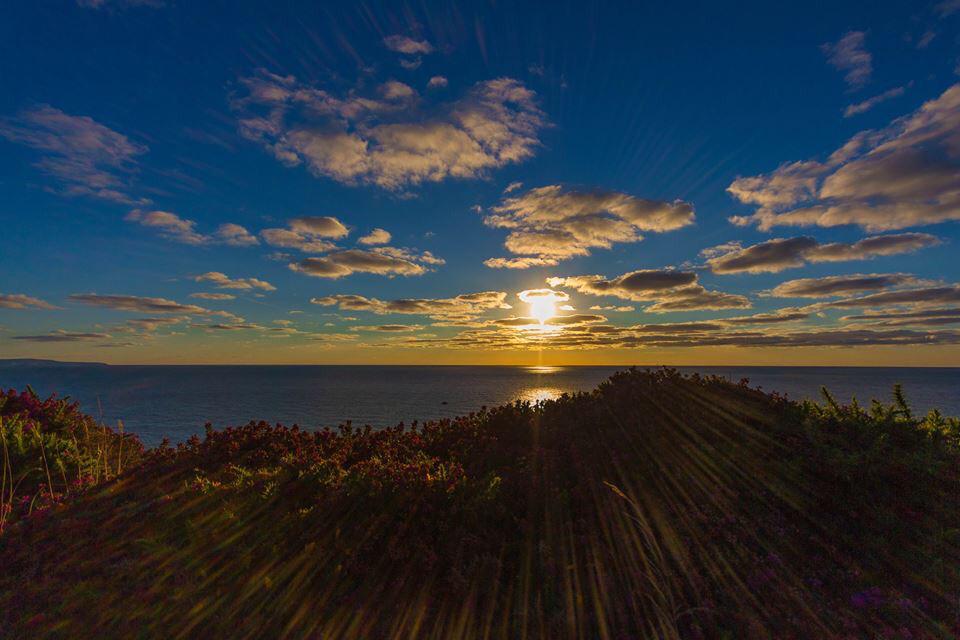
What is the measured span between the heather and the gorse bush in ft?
2.77

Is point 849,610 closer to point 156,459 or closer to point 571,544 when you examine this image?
point 571,544

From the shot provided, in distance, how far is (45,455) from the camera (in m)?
11.7

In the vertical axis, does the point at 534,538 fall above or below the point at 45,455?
below

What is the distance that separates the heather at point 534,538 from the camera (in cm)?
523

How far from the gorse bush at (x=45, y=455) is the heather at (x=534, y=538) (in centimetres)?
85

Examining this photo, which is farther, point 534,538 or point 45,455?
point 45,455

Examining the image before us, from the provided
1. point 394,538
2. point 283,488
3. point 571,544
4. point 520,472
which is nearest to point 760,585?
point 571,544

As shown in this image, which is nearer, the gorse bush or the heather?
the heather

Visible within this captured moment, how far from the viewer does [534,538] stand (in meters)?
6.43

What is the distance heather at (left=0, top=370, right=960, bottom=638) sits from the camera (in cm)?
523

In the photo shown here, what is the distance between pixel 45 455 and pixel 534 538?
13.5 meters

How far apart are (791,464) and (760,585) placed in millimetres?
3352

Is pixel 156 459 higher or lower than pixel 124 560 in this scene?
higher

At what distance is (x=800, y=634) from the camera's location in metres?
4.77
